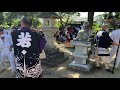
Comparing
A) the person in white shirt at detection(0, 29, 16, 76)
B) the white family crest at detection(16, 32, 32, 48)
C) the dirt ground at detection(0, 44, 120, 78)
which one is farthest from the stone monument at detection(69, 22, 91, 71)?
the white family crest at detection(16, 32, 32, 48)

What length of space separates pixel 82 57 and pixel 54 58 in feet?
2.40

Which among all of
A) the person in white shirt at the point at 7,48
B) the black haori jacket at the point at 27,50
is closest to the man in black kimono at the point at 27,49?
the black haori jacket at the point at 27,50

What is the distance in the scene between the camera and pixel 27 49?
2.52 metres

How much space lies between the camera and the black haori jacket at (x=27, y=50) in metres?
2.49

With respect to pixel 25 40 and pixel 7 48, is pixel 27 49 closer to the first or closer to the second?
pixel 25 40

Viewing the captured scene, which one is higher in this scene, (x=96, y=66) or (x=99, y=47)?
(x=99, y=47)

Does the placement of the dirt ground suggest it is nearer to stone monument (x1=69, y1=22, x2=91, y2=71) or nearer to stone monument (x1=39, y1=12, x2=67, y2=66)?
stone monument (x1=69, y1=22, x2=91, y2=71)

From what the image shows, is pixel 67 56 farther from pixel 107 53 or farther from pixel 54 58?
pixel 107 53

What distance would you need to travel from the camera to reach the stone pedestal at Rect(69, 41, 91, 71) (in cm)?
374

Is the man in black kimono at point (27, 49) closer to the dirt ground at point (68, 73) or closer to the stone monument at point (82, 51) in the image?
the dirt ground at point (68, 73)
